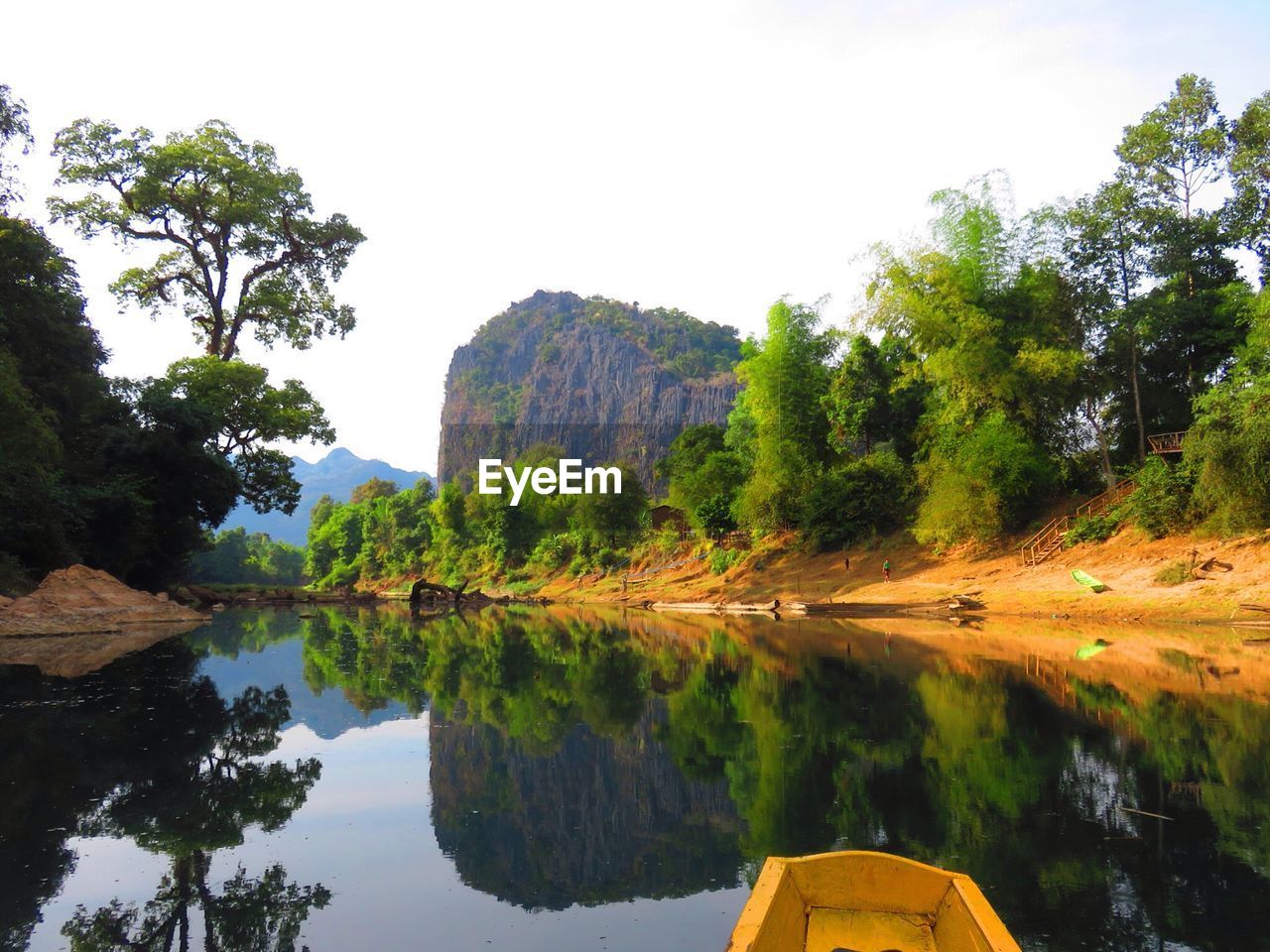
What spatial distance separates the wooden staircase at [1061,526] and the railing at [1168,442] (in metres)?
1.41

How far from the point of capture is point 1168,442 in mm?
27625

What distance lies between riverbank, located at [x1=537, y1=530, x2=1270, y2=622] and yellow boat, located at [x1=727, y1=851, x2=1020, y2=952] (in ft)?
61.1

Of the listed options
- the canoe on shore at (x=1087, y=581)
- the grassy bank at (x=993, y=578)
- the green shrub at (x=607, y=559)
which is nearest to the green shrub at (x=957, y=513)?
the grassy bank at (x=993, y=578)

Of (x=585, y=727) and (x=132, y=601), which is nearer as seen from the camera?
(x=585, y=727)

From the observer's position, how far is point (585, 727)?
8.84 meters

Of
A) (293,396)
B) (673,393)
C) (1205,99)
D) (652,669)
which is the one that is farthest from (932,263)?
(673,393)

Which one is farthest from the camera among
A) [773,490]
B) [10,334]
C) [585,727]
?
[773,490]

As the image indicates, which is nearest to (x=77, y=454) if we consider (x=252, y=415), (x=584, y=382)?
(x=252, y=415)

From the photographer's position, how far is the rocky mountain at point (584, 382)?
135 meters

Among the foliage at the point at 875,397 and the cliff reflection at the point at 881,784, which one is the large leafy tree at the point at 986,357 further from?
the cliff reflection at the point at 881,784

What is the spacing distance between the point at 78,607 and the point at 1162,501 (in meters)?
31.6

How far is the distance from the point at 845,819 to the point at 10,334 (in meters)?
27.5

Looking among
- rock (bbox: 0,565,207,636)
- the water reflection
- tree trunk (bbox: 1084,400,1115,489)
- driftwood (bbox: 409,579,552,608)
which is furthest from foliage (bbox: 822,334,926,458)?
the water reflection

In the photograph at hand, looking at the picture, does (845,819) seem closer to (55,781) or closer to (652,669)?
(55,781)
